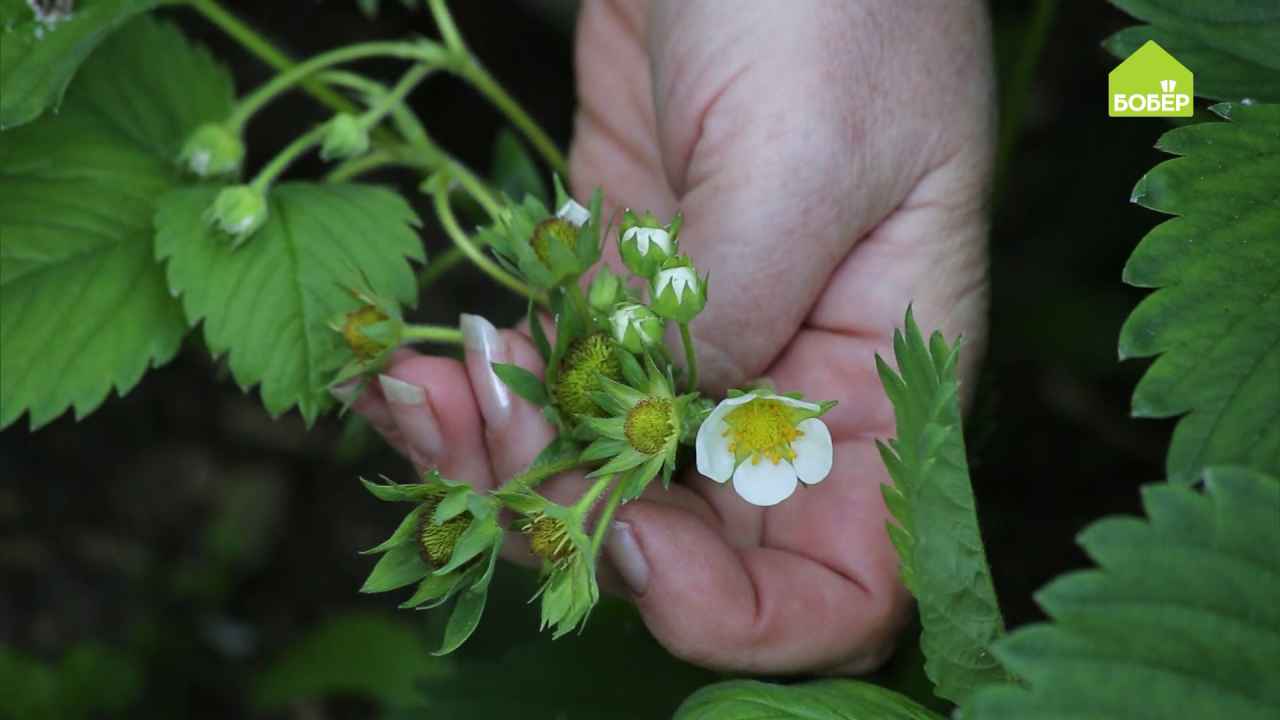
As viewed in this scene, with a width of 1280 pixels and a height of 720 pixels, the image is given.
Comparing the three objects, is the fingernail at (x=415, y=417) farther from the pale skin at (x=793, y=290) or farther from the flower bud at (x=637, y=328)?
the flower bud at (x=637, y=328)

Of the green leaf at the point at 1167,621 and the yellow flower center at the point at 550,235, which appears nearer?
the green leaf at the point at 1167,621

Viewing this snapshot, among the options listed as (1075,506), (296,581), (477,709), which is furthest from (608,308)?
(296,581)

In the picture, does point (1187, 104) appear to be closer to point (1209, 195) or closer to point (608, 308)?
point (1209, 195)

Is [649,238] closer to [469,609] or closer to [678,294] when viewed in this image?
[678,294]

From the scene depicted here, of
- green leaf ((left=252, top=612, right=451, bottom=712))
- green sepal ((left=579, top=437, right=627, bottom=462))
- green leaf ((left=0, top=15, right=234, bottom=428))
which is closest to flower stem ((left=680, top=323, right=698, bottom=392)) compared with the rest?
green sepal ((left=579, top=437, right=627, bottom=462))

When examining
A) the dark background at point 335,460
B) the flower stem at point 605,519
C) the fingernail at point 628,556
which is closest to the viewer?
the flower stem at point 605,519

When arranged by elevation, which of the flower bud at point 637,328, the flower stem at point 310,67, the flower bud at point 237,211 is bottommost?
the flower bud at point 637,328

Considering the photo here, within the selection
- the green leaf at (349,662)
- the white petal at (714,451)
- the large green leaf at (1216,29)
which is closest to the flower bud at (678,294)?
the white petal at (714,451)

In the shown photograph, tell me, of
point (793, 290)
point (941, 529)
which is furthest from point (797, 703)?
point (793, 290)
